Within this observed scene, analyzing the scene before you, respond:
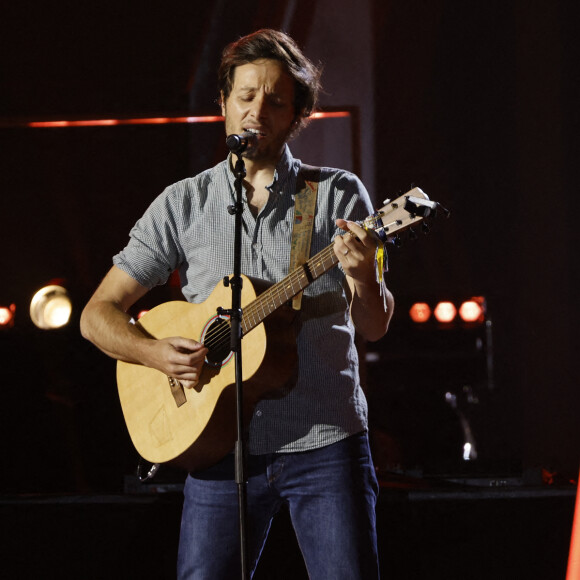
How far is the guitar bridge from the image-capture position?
2.54 m

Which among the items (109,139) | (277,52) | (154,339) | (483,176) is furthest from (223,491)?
(483,176)

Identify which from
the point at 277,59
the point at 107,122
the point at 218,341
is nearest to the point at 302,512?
the point at 218,341

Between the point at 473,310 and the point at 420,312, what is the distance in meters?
0.32

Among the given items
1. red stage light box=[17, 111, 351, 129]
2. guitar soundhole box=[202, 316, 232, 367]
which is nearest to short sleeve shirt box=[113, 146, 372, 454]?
guitar soundhole box=[202, 316, 232, 367]

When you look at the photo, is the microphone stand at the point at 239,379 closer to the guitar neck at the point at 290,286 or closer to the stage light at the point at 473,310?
the guitar neck at the point at 290,286

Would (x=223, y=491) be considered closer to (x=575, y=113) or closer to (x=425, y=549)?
(x=425, y=549)

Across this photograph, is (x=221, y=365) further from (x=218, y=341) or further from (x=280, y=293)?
(x=280, y=293)

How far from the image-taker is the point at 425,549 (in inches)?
123

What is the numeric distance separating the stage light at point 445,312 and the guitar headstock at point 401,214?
8.37 feet

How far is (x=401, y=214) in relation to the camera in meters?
2.17

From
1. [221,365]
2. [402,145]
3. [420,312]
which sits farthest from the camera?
[402,145]

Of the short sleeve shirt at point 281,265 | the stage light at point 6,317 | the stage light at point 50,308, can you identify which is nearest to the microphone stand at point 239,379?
the short sleeve shirt at point 281,265

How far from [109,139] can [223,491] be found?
3953 millimetres

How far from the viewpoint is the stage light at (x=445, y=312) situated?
15.4 ft
